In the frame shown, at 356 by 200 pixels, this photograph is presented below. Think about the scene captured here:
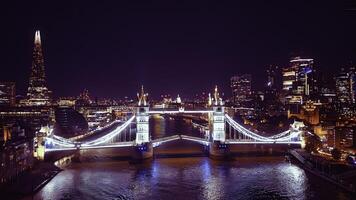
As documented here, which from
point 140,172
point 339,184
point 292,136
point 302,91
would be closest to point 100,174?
point 140,172

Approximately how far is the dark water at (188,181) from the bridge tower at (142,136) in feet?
3.29

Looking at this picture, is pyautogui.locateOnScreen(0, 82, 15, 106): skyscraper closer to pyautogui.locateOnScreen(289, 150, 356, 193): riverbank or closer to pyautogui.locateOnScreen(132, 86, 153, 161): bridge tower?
pyautogui.locateOnScreen(132, 86, 153, 161): bridge tower

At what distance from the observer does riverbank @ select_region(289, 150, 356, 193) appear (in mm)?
21172

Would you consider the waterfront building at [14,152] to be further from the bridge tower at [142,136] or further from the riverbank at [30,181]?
the bridge tower at [142,136]

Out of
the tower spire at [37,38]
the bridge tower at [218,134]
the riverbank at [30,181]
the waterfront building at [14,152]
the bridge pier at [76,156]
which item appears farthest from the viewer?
the tower spire at [37,38]

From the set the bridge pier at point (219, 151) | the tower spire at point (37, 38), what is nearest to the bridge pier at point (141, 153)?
the bridge pier at point (219, 151)

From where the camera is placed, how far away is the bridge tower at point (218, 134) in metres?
30.2

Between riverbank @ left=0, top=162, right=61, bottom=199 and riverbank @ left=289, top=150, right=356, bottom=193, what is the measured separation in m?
14.1

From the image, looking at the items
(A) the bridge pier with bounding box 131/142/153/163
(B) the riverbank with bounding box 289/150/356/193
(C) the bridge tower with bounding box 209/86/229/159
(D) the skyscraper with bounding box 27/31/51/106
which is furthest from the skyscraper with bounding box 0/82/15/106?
(B) the riverbank with bounding box 289/150/356/193

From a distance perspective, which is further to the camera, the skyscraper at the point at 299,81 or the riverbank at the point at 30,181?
the skyscraper at the point at 299,81

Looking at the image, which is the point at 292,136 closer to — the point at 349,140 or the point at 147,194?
the point at 349,140

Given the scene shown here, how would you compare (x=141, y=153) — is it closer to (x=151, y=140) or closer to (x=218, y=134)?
(x=151, y=140)

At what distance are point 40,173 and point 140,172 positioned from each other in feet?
18.2

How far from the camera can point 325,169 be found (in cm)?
2398
